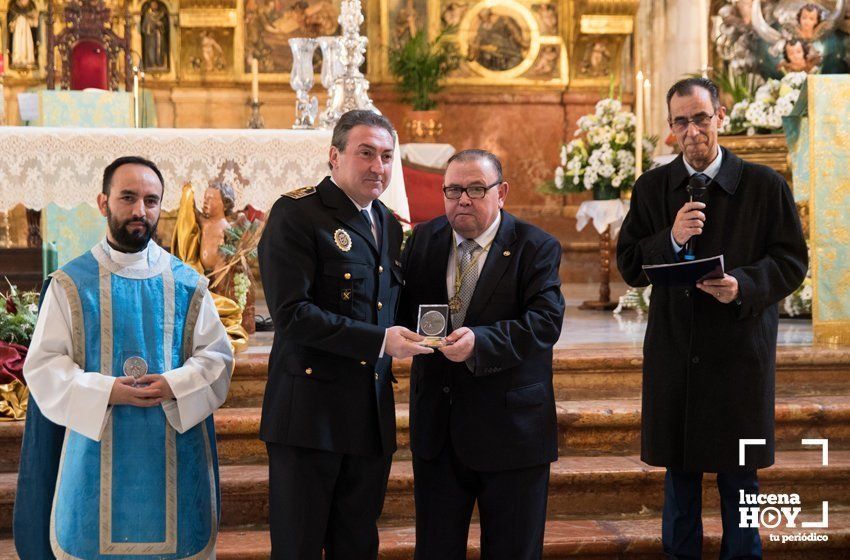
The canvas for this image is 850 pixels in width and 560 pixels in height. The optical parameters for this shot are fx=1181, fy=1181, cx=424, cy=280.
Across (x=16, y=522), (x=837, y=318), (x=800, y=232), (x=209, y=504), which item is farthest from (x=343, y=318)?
(x=837, y=318)

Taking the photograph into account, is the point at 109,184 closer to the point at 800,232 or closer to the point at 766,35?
the point at 800,232

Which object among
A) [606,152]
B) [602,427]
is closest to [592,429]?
[602,427]

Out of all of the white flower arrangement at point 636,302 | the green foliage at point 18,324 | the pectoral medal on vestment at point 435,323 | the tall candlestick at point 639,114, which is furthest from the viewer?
the white flower arrangement at point 636,302

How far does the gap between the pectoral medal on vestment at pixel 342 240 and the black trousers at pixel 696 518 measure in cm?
138

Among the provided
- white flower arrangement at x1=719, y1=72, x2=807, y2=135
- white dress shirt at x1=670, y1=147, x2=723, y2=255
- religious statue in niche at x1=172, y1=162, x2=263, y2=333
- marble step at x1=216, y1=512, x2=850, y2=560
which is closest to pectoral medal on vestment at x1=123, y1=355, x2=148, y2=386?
marble step at x1=216, y1=512, x2=850, y2=560

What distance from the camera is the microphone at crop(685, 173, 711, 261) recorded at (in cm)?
379

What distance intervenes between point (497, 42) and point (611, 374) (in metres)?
5.73

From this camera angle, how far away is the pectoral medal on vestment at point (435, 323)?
10.6 feet

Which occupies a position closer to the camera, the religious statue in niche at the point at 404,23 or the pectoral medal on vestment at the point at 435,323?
the pectoral medal on vestment at the point at 435,323

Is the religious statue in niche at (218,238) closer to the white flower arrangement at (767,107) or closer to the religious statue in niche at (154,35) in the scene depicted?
the white flower arrangement at (767,107)

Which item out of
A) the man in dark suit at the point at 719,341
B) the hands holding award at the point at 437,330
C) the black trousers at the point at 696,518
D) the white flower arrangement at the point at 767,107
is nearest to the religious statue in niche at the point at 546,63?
the white flower arrangement at the point at 767,107

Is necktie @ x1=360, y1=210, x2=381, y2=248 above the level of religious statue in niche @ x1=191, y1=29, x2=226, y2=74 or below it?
below

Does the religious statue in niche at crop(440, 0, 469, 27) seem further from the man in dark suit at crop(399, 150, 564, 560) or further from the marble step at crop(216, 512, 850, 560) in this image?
the man in dark suit at crop(399, 150, 564, 560)

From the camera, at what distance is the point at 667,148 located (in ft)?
34.1
